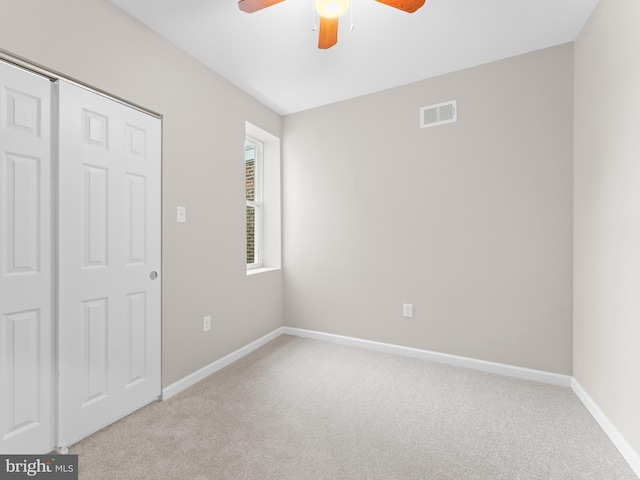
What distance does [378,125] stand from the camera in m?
3.04

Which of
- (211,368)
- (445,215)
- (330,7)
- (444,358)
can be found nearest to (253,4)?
(330,7)

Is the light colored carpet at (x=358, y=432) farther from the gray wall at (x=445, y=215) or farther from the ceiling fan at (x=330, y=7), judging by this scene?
the ceiling fan at (x=330, y=7)

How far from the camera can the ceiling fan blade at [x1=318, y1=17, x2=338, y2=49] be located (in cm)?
165

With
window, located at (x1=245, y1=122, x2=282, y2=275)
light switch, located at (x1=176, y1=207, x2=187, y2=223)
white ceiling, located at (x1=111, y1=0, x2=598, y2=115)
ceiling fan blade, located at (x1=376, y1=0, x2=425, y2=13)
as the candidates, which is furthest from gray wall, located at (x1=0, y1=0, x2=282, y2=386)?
ceiling fan blade, located at (x1=376, y1=0, x2=425, y2=13)

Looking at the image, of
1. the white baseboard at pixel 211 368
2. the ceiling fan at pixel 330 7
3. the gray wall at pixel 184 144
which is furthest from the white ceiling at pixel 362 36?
the white baseboard at pixel 211 368

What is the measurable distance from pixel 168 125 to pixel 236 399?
79.9 inches

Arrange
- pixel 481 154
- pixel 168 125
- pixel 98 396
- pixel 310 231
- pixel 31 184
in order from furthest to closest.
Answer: pixel 310 231 → pixel 481 154 → pixel 168 125 → pixel 98 396 → pixel 31 184

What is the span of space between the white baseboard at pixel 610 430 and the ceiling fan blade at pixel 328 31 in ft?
8.72

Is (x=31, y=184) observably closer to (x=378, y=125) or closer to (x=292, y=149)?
(x=292, y=149)

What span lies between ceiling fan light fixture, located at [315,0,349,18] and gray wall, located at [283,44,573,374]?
1551 mm

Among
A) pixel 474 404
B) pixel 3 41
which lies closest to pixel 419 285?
pixel 474 404

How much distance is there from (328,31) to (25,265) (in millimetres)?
1990

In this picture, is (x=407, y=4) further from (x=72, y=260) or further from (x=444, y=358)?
(x=444, y=358)

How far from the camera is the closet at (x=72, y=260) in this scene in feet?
4.84
